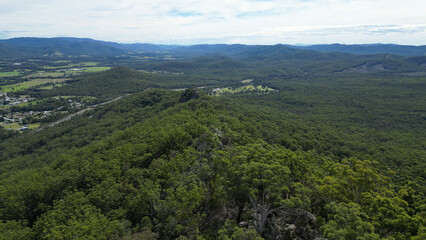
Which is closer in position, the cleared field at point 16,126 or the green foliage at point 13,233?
the green foliage at point 13,233

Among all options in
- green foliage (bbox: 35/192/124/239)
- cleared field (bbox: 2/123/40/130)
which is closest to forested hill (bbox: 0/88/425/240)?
green foliage (bbox: 35/192/124/239)

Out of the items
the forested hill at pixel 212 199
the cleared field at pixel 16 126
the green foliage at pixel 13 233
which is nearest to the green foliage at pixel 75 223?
the forested hill at pixel 212 199

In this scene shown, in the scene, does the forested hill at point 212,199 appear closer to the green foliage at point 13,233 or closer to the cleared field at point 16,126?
the green foliage at point 13,233

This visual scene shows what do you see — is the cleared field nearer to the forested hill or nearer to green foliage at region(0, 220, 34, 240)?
the forested hill

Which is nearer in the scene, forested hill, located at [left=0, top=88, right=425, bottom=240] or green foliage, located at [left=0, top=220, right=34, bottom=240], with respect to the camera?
forested hill, located at [left=0, top=88, right=425, bottom=240]

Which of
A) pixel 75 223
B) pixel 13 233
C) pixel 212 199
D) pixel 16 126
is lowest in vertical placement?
pixel 16 126

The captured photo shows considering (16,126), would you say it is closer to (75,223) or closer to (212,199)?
(75,223)

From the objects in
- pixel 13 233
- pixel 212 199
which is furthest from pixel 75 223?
pixel 212 199

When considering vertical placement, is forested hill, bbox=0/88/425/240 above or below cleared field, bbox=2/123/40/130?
above

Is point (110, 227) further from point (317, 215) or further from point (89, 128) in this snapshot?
point (89, 128)

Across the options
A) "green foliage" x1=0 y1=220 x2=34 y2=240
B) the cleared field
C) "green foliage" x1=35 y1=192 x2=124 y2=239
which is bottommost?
the cleared field

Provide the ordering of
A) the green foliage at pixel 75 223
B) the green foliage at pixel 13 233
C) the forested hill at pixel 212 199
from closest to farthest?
1. the forested hill at pixel 212 199
2. the green foliage at pixel 75 223
3. the green foliage at pixel 13 233
